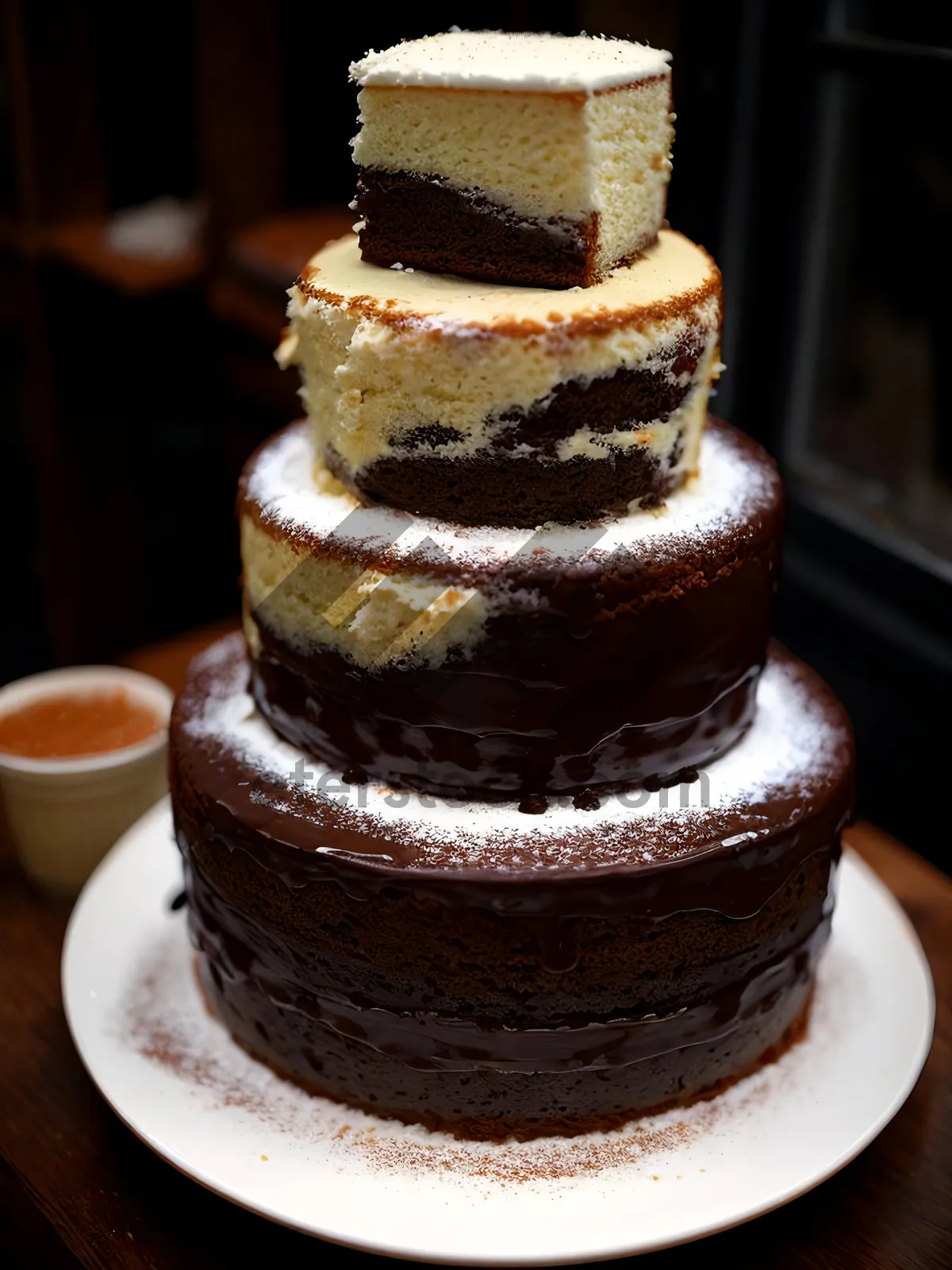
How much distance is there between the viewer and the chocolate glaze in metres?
1.19

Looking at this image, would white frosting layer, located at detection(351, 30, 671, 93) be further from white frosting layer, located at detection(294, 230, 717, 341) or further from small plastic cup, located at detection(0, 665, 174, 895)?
small plastic cup, located at detection(0, 665, 174, 895)

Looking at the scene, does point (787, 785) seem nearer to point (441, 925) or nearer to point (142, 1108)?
point (441, 925)

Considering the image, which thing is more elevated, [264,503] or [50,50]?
[50,50]

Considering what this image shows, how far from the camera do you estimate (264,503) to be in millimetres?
1322

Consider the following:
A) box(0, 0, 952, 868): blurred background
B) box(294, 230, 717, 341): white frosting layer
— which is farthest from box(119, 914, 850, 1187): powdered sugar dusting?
box(0, 0, 952, 868): blurred background

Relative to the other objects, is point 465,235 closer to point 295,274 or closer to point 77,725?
point 77,725

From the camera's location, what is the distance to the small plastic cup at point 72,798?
1724 millimetres

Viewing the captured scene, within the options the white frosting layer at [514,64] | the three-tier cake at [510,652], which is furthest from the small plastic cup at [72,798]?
the white frosting layer at [514,64]

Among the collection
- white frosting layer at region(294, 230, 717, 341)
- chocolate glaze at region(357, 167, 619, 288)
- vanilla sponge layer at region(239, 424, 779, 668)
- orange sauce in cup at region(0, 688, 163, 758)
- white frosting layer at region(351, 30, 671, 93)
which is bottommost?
orange sauce in cup at region(0, 688, 163, 758)

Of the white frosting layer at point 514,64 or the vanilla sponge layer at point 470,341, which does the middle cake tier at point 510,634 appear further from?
the white frosting layer at point 514,64

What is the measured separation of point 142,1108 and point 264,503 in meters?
0.63

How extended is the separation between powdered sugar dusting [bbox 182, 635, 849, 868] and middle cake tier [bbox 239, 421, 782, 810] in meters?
0.02

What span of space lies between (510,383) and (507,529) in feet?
0.47

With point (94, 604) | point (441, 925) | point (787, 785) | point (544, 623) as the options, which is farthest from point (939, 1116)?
point (94, 604)
